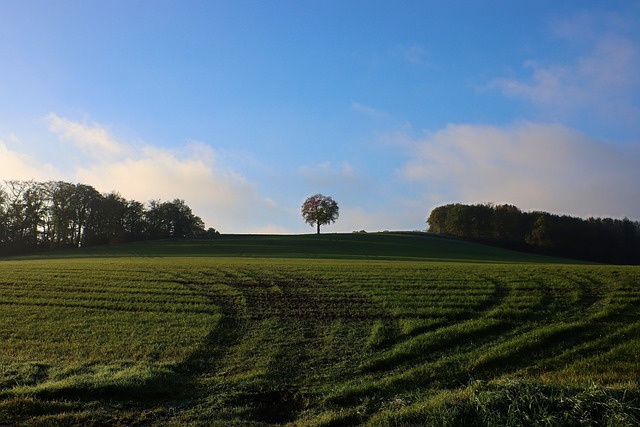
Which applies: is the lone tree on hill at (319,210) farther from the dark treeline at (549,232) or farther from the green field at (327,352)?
the green field at (327,352)

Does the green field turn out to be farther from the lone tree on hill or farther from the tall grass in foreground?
the lone tree on hill

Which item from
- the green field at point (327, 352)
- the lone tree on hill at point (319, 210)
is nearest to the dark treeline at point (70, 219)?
the lone tree on hill at point (319, 210)

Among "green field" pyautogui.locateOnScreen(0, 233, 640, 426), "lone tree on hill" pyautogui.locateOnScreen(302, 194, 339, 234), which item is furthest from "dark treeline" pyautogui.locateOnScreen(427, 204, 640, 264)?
"green field" pyautogui.locateOnScreen(0, 233, 640, 426)

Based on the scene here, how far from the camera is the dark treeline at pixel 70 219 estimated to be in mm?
84688

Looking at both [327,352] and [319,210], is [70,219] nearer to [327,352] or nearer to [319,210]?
[319,210]

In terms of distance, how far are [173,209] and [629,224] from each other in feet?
338

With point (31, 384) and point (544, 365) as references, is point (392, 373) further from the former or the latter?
point (31, 384)

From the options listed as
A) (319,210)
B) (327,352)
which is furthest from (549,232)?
(327,352)

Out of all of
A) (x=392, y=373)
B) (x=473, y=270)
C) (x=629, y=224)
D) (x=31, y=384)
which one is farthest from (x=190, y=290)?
(x=629, y=224)

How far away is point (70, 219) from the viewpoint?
9250cm

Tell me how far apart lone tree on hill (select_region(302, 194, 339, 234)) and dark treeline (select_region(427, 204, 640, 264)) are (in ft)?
92.4

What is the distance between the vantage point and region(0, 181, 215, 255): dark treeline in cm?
8469

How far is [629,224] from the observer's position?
4077 inches

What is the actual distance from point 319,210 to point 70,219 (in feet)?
174
